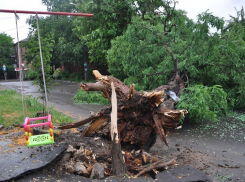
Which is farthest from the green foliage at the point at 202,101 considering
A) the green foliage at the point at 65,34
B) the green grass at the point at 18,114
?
the green foliage at the point at 65,34

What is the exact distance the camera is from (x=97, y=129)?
5.13 metres

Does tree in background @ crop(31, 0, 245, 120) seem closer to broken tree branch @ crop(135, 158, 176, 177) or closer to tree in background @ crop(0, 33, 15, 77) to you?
broken tree branch @ crop(135, 158, 176, 177)

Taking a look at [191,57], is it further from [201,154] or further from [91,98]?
[91,98]

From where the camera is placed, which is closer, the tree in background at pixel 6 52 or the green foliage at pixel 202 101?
the green foliage at pixel 202 101

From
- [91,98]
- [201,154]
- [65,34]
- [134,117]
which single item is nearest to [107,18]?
[91,98]

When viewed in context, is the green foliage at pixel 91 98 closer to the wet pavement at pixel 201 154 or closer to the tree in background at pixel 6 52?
the wet pavement at pixel 201 154

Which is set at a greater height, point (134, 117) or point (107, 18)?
point (107, 18)

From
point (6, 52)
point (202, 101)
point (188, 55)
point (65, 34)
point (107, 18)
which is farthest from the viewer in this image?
point (6, 52)

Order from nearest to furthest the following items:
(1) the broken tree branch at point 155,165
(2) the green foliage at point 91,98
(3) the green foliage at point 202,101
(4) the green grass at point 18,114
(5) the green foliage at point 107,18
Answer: (1) the broken tree branch at point 155,165, (3) the green foliage at point 202,101, (4) the green grass at point 18,114, (2) the green foliage at point 91,98, (5) the green foliage at point 107,18

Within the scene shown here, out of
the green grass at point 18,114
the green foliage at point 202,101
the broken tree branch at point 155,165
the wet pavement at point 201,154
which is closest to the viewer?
the wet pavement at point 201,154

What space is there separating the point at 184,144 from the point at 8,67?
4052 centimetres

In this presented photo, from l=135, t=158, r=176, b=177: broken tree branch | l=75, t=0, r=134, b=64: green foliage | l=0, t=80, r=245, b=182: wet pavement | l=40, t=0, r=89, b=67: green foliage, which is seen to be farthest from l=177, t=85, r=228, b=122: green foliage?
l=40, t=0, r=89, b=67: green foliage

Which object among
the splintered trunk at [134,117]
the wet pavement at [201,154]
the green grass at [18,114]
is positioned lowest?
the wet pavement at [201,154]

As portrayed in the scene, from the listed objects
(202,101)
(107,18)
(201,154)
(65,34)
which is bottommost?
(201,154)
